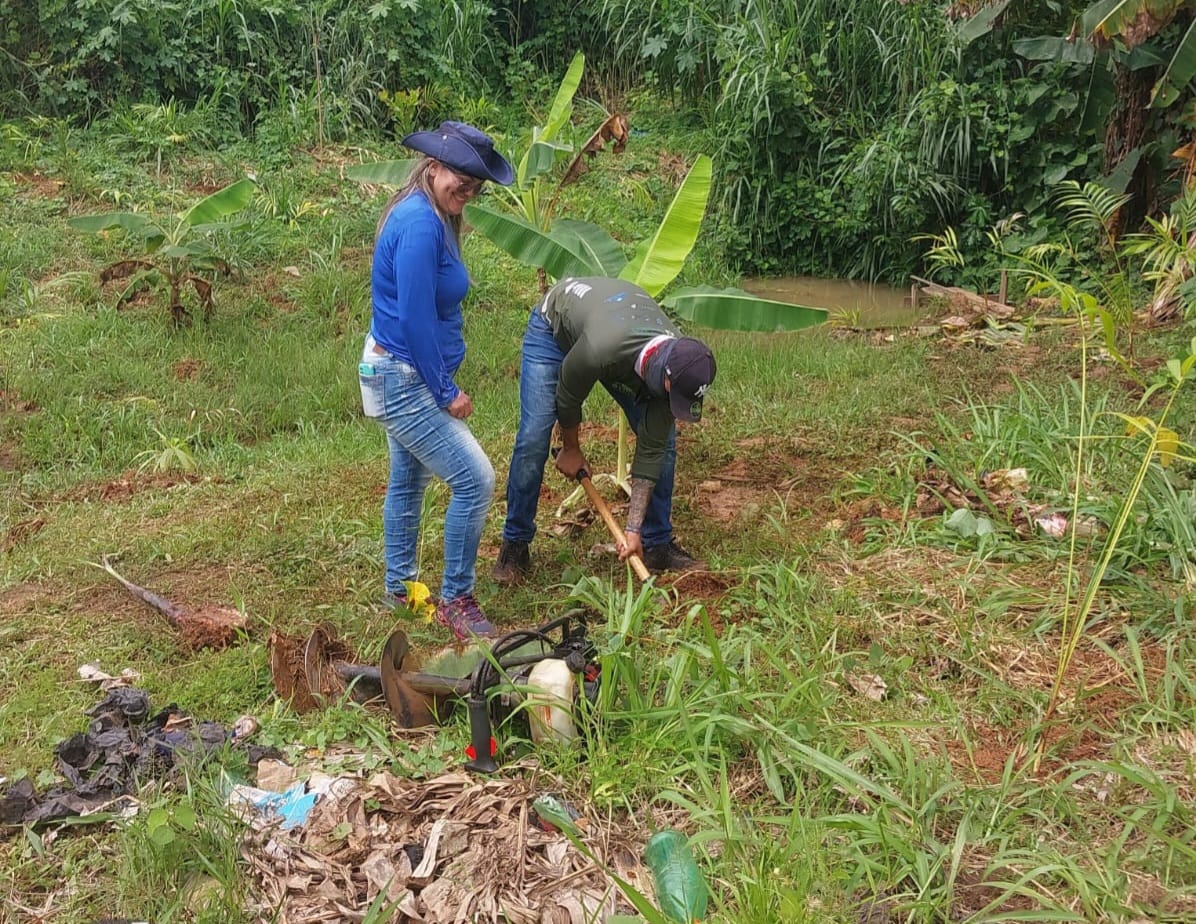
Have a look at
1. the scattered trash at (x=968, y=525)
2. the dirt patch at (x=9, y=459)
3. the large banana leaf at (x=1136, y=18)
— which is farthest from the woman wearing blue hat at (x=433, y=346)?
the large banana leaf at (x=1136, y=18)

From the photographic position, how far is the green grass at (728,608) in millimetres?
2719

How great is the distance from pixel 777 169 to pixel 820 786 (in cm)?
800

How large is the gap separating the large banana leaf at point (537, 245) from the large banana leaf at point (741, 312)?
0.58 metres

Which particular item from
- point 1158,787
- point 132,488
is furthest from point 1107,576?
point 132,488

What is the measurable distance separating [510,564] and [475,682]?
1.43 meters

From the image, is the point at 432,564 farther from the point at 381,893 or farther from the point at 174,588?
the point at 381,893

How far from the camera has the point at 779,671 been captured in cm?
343

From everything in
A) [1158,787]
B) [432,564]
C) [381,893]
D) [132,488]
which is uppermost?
[1158,787]

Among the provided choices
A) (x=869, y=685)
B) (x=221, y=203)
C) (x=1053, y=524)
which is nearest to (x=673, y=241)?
(x=1053, y=524)

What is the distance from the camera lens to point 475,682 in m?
3.13

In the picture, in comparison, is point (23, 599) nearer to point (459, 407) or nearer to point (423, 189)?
point (459, 407)

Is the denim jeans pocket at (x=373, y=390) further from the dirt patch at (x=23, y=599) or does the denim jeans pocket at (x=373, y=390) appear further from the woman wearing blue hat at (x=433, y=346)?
the dirt patch at (x=23, y=599)

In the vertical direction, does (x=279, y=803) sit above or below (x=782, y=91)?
below

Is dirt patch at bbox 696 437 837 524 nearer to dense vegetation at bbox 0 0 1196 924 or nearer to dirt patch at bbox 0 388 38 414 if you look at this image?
dense vegetation at bbox 0 0 1196 924
